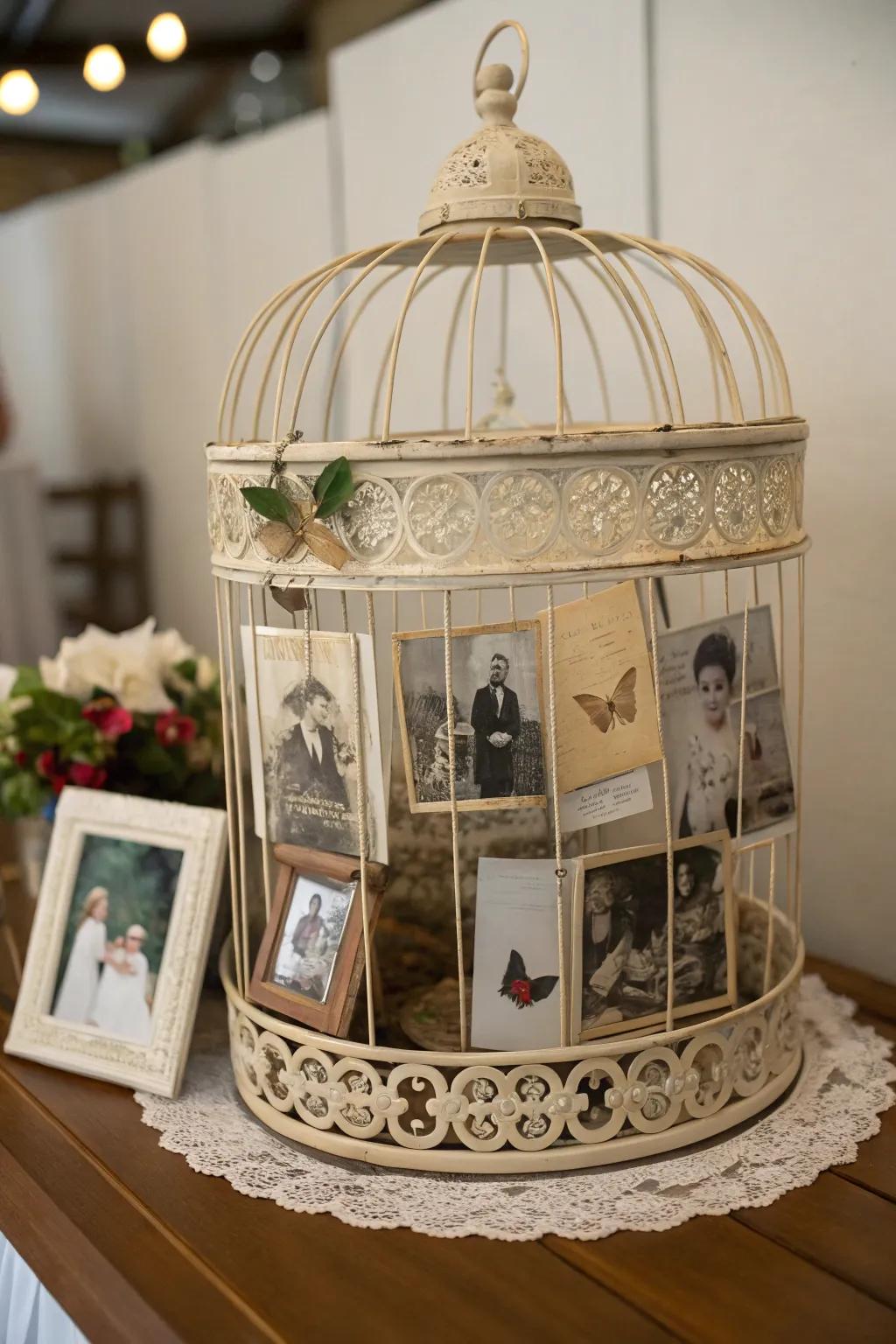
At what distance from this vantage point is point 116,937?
1117 millimetres

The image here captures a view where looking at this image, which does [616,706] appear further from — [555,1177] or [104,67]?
[104,67]

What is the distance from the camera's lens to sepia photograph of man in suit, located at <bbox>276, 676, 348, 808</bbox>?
2.99 ft

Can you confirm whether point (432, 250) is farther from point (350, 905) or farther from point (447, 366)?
point (447, 366)

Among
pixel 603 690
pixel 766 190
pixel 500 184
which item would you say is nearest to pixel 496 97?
pixel 500 184

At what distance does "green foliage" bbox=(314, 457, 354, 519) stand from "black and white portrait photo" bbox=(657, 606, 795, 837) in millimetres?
262

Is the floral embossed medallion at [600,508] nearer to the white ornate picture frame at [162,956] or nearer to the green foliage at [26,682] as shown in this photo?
the white ornate picture frame at [162,956]

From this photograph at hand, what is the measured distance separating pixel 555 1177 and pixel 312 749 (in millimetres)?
366

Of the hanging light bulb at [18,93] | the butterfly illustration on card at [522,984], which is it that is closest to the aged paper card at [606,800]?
the butterfly illustration on card at [522,984]

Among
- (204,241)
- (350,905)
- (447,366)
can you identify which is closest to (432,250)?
(350,905)

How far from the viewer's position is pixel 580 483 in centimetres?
83

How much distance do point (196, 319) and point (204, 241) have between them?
13 cm

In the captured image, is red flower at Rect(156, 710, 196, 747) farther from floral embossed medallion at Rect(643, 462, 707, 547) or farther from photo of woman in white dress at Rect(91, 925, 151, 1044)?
floral embossed medallion at Rect(643, 462, 707, 547)

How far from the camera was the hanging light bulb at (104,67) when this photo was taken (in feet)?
6.60

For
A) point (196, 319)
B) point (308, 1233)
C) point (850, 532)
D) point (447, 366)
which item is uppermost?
point (196, 319)
